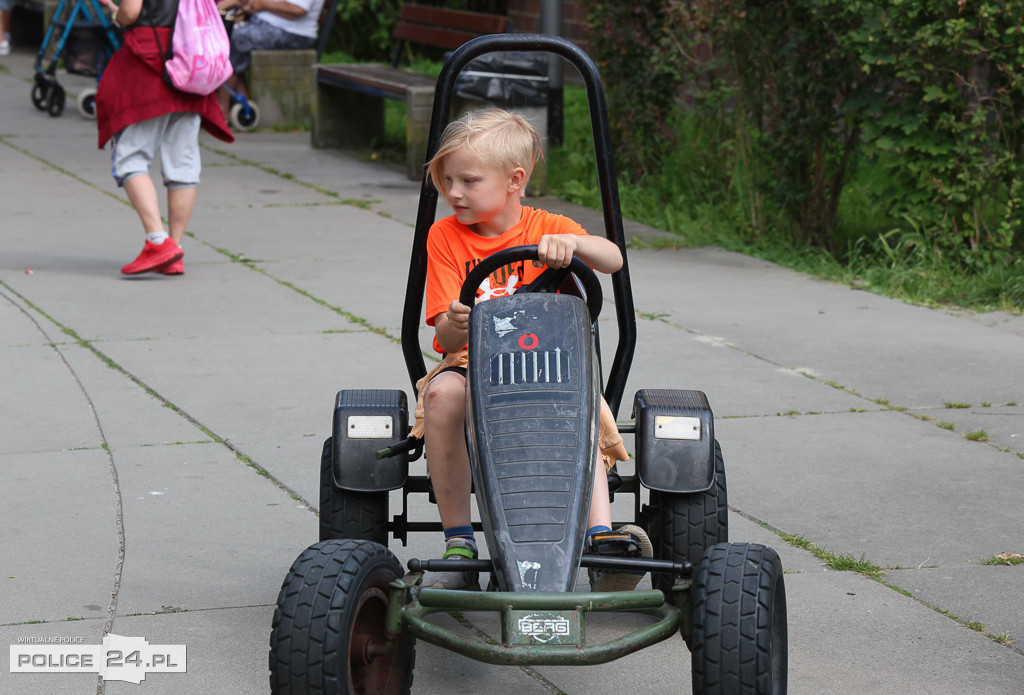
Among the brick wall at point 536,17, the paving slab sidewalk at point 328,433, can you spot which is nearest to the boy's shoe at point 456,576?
the paving slab sidewalk at point 328,433

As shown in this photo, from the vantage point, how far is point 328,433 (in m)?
4.74

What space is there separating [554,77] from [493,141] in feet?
27.2

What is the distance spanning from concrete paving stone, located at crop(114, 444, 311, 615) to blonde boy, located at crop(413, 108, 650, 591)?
0.59 metres

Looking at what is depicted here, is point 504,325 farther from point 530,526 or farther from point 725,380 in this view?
point 725,380

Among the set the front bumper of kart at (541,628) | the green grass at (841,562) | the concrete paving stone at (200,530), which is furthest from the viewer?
the green grass at (841,562)

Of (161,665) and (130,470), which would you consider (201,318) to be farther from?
(161,665)

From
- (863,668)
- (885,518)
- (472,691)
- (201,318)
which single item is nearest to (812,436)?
(885,518)

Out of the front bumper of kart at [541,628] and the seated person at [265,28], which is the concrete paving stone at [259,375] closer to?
the front bumper of kart at [541,628]

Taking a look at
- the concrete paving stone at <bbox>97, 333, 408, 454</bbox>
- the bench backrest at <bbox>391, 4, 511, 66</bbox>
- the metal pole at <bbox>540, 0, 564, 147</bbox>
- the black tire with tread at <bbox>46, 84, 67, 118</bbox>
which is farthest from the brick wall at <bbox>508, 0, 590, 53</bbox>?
the concrete paving stone at <bbox>97, 333, 408, 454</bbox>

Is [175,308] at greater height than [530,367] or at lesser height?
lesser

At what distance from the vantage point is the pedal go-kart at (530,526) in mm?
2512

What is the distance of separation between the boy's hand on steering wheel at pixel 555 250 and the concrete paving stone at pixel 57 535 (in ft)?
4.59

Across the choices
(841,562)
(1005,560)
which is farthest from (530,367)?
(1005,560)

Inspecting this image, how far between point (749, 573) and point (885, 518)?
1562mm
